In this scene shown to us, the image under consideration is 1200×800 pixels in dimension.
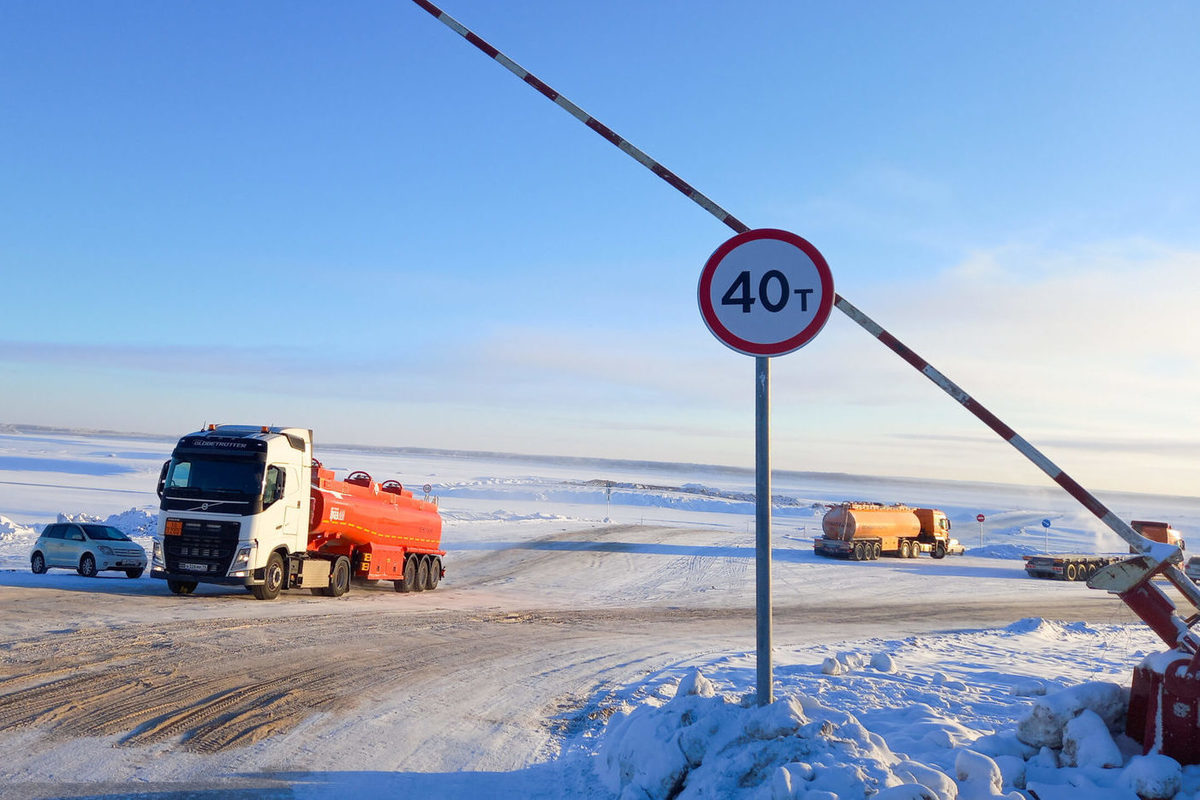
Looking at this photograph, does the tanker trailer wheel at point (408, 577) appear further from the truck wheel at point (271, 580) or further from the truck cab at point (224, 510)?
the truck cab at point (224, 510)

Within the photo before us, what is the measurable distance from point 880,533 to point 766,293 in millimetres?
Answer: 37542

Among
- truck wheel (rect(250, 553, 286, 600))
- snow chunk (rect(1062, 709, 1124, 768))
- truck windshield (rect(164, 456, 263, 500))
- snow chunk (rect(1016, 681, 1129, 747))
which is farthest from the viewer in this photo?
truck wheel (rect(250, 553, 286, 600))

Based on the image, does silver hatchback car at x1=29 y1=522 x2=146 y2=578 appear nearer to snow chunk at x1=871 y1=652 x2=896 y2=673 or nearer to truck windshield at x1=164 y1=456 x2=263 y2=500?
truck windshield at x1=164 y1=456 x2=263 y2=500

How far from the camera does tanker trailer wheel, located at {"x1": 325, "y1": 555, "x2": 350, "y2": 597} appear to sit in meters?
20.6

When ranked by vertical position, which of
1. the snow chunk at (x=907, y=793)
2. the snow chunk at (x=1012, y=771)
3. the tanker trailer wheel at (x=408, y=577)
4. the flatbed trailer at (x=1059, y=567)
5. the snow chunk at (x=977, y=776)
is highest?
the snow chunk at (x=907, y=793)

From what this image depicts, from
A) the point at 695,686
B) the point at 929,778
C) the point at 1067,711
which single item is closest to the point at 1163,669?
the point at 1067,711

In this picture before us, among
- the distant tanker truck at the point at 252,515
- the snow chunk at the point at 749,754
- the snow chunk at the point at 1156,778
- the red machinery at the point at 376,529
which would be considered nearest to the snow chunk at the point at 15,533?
the distant tanker truck at the point at 252,515

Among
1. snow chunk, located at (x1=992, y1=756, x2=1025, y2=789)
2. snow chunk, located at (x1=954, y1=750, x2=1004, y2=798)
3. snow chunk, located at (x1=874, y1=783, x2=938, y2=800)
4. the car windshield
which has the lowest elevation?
the car windshield

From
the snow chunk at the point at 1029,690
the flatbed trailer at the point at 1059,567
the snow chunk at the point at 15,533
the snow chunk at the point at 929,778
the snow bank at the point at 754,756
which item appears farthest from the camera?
the flatbed trailer at the point at 1059,567

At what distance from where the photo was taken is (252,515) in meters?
18.1

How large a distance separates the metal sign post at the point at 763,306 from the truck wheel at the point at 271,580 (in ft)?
52.3

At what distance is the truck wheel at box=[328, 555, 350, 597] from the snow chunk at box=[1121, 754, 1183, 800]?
1827 cm

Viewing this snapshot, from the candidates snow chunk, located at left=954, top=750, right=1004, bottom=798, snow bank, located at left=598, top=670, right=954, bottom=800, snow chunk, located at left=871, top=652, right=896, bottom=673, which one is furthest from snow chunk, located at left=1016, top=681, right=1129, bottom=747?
snow chunk, located at left=871, top=652, right=896, bottom=673

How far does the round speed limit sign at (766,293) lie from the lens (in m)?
4.93
